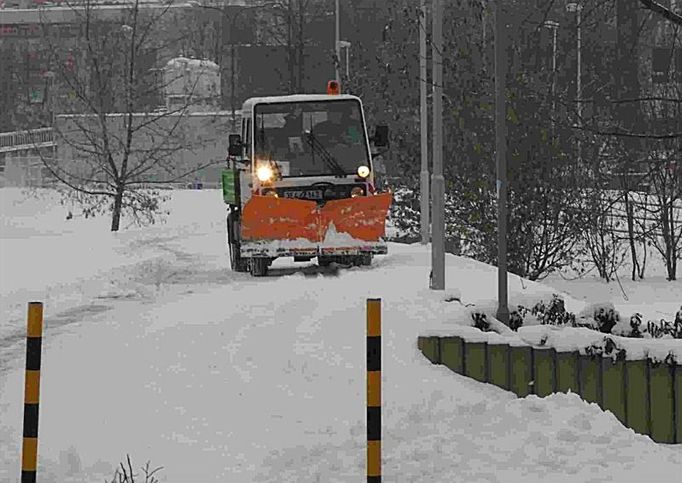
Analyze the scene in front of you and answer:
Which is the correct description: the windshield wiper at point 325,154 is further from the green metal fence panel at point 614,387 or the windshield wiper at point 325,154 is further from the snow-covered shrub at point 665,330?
the green metal fence panel at point 614,387

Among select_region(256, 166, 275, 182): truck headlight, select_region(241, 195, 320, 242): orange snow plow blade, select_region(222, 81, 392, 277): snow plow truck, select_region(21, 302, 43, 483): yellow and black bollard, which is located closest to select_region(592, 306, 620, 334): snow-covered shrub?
select_region(21, 302, 43, 483): yellow and black bollard

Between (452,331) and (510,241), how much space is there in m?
11.6

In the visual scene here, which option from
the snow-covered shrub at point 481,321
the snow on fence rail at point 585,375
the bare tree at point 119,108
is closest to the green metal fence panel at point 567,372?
the snow on fence rail at point 585,375

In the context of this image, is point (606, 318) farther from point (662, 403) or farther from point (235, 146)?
point (235, 146)

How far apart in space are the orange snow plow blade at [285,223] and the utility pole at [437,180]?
369 cm

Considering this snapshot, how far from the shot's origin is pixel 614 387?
7910 mm

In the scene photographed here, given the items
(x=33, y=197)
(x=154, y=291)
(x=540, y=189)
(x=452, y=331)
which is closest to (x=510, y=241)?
(x=540, y=189)

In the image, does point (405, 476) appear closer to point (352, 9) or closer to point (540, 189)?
point (540, 189)

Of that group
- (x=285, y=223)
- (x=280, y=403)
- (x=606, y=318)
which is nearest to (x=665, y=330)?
(x=606, y=318)

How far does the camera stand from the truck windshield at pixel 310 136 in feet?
66.7

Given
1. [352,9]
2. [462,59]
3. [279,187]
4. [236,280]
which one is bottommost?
[236,280]

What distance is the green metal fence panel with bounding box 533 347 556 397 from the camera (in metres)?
8.30

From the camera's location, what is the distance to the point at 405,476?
6672mm

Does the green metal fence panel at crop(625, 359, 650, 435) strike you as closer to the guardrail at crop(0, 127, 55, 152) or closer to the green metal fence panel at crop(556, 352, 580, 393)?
the green metal fence panel at crop(556, 352, 580, 393)
